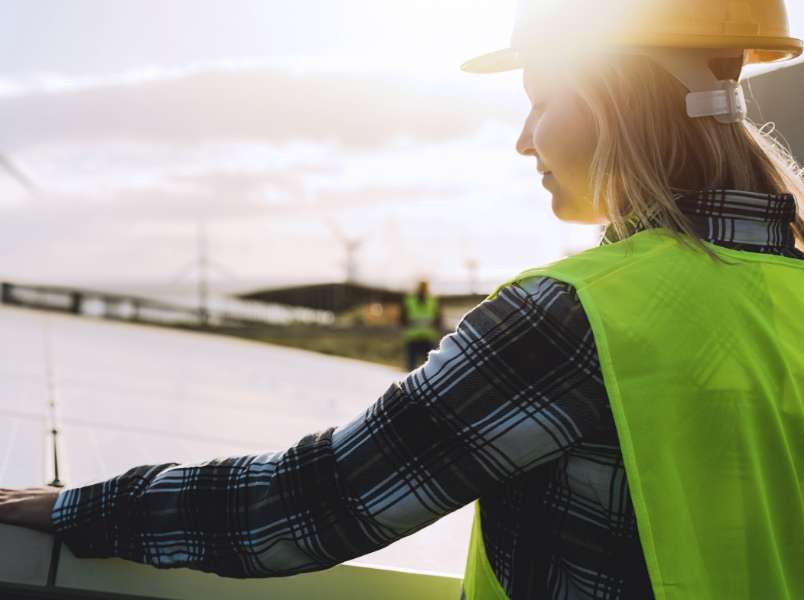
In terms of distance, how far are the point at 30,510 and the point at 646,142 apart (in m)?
1.03

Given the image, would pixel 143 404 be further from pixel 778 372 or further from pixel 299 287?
pixel 299 287

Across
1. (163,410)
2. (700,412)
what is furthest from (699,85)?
(163,410)

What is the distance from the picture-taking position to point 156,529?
3.74 feet

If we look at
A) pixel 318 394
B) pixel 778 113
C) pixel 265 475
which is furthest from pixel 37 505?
pixel 318 394

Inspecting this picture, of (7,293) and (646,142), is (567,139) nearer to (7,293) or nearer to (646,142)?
(646,142)

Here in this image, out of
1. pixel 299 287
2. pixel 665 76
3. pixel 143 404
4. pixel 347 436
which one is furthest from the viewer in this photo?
pixel 299 287

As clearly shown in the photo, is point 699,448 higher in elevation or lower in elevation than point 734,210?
lower

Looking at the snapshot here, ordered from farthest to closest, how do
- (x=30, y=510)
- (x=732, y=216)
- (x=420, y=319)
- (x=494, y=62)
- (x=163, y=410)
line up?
1. (x=420, y=319)
2. (x=163, y=410)
3. (x=494, y=62)
4. (x=30, y=510)
5. (x=732, y=216)

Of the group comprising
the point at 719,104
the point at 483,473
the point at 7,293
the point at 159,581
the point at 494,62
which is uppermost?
the point at 494,62

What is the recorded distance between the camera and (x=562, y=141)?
119cm

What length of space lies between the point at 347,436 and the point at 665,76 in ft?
2.11

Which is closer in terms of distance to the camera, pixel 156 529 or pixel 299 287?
pixel 156 529

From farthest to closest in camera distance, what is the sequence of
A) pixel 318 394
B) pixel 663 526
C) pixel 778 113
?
1. pixel 318 394
2. pixel 778 113
3. pixel 663 526

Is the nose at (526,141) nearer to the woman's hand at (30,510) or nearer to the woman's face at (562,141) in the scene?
the woman's face at (562,141)
